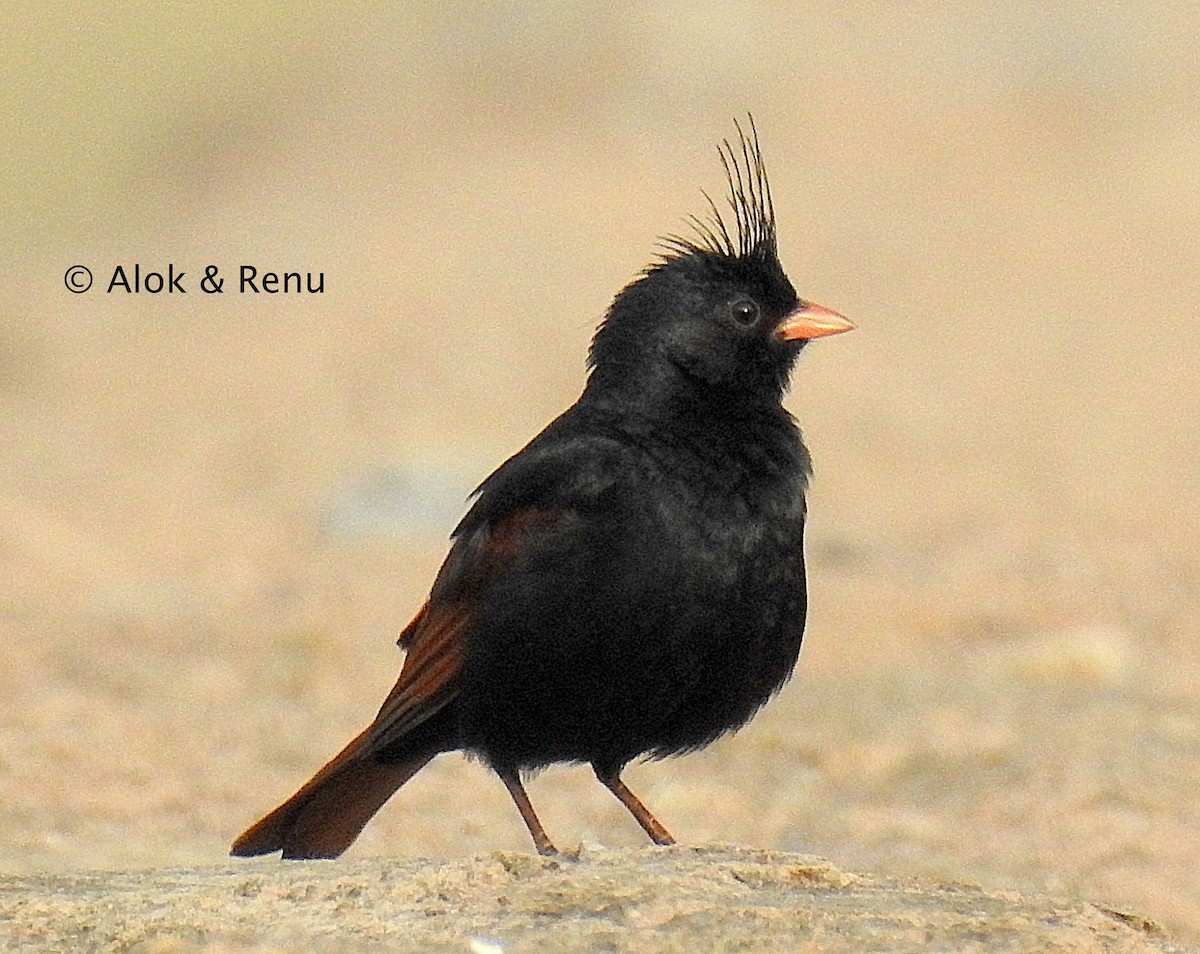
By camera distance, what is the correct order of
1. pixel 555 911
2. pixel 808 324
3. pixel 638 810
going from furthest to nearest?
pixel 808 324
pixel 638 810
pixel 555 911

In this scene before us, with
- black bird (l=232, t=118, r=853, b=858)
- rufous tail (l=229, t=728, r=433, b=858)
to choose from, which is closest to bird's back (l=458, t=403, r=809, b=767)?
black bird (l=232, t=118, r=853, b=858)

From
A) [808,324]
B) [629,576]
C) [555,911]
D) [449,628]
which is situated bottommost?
[555,911]

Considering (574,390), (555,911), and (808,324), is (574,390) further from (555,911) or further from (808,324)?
(555,911)

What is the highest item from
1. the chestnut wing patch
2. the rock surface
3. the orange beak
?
the orange beak

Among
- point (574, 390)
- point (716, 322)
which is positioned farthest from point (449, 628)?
point (574, 390)

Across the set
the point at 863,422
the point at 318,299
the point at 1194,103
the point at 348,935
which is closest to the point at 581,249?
the point at 318,299

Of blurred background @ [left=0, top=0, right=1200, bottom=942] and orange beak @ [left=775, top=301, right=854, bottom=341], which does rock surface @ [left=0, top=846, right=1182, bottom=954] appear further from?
blurred background @ [left=0, top=0, right=1200, bottom=942]

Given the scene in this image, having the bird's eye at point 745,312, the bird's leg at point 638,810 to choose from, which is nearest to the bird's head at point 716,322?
the bird's eye at point 745,312
